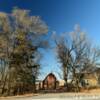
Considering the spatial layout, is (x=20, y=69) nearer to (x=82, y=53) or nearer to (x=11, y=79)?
(x=11, y=79)

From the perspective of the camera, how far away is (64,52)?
200 ft

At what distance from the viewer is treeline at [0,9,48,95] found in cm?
4705

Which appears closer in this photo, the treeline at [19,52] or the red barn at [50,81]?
the treeline at [19,52]

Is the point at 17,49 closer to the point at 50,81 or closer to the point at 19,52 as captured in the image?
the point at 19,52

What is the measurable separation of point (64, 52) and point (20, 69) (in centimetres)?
1590

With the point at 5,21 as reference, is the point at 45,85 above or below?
below

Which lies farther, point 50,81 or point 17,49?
point 50,81

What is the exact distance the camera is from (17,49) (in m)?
47.7

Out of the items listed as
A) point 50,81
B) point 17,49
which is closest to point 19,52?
point 17,49

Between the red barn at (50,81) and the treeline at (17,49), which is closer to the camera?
the treeline at (17,49)

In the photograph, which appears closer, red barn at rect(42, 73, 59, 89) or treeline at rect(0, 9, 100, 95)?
treeline at rect(0, 9, 100, 95)

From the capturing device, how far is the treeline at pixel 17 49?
154 feet

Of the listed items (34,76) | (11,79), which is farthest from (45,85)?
(11,79)

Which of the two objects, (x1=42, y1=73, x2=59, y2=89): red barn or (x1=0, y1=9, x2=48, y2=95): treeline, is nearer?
(x1=0, y1=9, x2=48, y2=95): treeline
